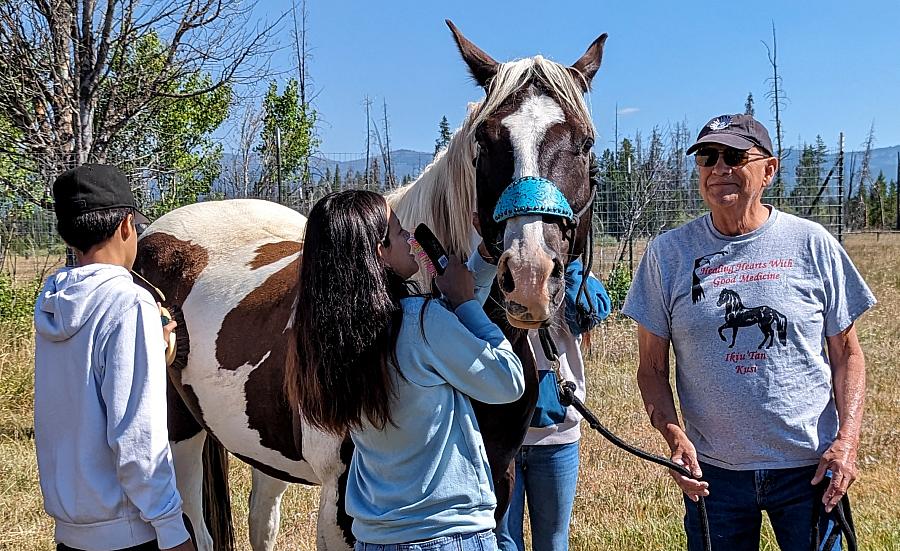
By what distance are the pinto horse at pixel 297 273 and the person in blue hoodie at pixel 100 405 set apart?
2.31 ft

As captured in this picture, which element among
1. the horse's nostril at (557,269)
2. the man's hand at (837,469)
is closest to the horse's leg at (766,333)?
the man's hand at (837,469)

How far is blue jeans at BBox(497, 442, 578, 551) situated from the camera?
2.67 m

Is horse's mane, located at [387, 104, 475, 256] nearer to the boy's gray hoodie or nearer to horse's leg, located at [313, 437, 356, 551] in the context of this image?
horse's leg, located at [313, 437, 356, 551]

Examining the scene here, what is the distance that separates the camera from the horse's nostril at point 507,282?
1.78m

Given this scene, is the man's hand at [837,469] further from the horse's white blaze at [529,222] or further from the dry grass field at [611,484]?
the dry grass field at [611,484]

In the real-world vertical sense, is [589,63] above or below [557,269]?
above

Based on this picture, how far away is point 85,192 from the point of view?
Result: 6.00 feet

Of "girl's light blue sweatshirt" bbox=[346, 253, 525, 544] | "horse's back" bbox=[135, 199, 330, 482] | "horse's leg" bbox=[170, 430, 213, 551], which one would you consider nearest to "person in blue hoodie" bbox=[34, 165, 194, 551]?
"girl's light blue sweatshirt" bbox=[346, 253, 525, 544]

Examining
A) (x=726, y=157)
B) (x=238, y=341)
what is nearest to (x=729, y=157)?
(x=726, y=157)

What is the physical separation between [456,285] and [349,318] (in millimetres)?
274

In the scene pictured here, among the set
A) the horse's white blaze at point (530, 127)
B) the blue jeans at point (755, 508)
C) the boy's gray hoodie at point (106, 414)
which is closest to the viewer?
the boy's gray hoodie at point (106, 414)

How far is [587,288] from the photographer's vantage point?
8.07 ft

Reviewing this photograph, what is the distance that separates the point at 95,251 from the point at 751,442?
191 centimetres

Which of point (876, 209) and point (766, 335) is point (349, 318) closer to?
point (766, 335)
